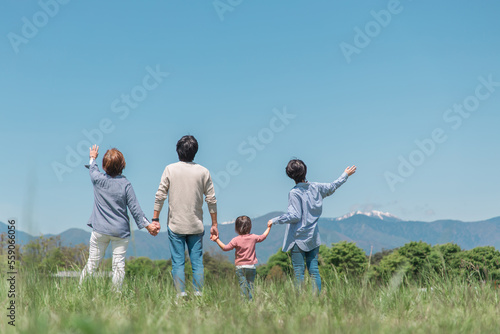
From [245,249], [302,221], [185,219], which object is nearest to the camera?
[185,219]

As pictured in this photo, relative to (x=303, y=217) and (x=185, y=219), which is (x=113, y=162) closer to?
(x=185, y=219)

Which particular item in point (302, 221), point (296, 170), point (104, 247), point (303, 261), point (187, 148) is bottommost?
point (303, 261)

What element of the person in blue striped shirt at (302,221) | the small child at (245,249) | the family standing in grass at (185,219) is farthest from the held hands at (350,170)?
the small child at (245,249)

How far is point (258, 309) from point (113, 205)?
121 inches

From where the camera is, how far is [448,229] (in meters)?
4.29

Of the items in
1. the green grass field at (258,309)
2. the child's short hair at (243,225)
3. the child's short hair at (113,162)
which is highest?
the child's short hair at (113,162)

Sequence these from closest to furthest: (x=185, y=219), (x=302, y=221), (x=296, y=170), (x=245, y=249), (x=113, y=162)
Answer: (x=185, y=219) → (x=113, y=162) → (x=245, y=249) → (x=302, y=221) → (x=296, y=170)

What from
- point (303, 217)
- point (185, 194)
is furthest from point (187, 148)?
point (303, 217)

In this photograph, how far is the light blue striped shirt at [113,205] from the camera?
6539mm

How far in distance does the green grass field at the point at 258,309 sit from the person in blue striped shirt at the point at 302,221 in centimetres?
85

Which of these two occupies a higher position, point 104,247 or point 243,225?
point 243,225

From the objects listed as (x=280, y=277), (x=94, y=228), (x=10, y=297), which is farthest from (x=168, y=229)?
(x=10, y=297)

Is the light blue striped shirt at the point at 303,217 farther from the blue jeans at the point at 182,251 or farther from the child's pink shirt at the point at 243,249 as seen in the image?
the blue jeans at the point at 182,251

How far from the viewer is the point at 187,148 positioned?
6629mm
